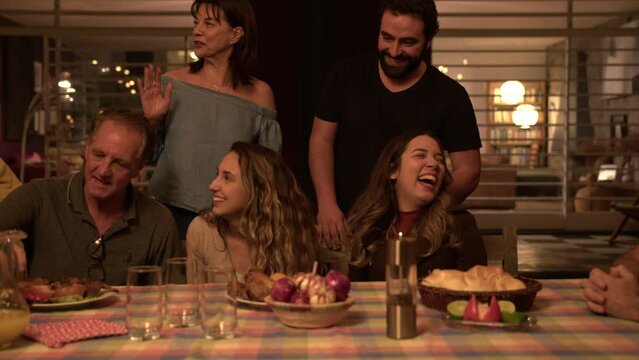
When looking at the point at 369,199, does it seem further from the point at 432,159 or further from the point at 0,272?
the point at 0,272

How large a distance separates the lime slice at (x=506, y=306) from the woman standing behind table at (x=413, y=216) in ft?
2.75

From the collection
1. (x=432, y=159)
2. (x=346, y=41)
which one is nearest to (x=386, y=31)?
(x=432, y=159)

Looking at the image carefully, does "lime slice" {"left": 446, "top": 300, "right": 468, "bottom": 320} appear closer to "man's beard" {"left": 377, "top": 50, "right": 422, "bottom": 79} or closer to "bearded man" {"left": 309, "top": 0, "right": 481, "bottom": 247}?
"bearded man" {"left": 309, "top": 0, "right": 481, "bottom": 247}

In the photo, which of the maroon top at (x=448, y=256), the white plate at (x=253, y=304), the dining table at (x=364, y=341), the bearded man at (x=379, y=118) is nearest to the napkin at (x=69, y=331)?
the dining table at (x=364, y=341)

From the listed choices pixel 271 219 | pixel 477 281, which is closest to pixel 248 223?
pixel 271 219

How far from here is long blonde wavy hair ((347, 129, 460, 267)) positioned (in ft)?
9.05

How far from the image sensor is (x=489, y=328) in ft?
5.88

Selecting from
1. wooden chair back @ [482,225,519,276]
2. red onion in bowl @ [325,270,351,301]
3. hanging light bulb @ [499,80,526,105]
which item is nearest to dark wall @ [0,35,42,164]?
hanging light bulb @ [499,80,526,105]

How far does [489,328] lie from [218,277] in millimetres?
570

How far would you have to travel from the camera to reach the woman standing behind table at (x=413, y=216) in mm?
2740

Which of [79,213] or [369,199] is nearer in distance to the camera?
[79,213]

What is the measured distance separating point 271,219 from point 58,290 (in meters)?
0.84

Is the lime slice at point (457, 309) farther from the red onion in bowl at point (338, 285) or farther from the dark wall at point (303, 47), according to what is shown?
the dark wall at point (303, 47)

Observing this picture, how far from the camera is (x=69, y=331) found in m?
1.73
